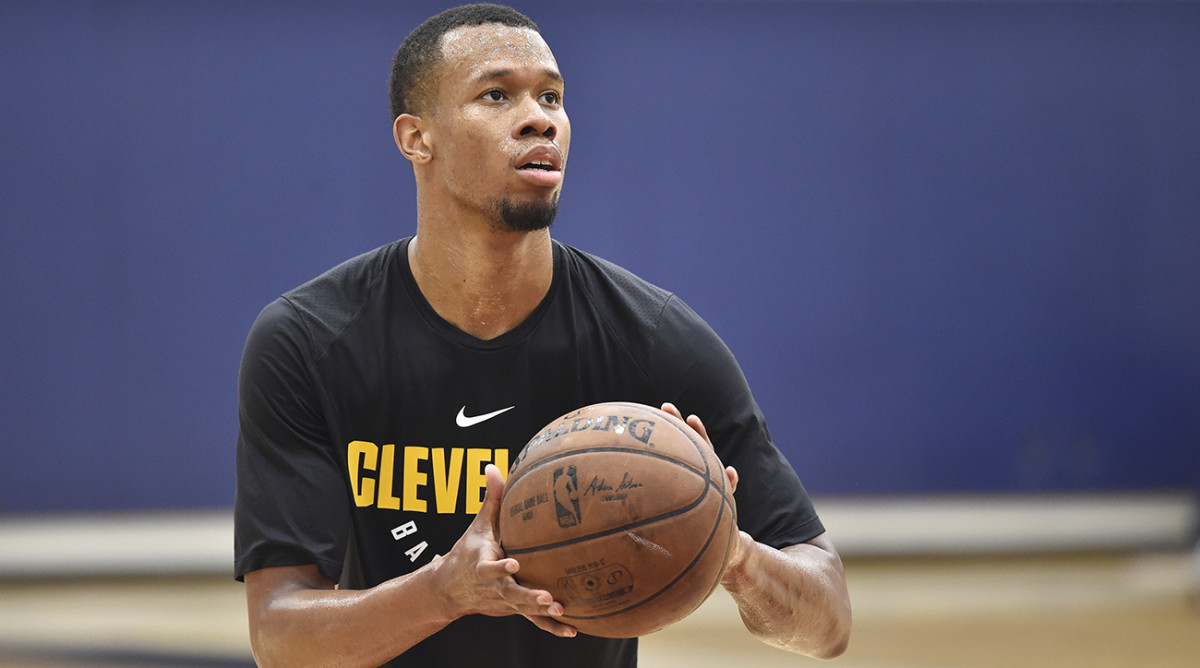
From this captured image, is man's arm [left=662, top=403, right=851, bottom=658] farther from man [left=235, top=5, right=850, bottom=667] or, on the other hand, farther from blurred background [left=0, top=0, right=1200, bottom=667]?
blurred background [left=0, top=0, right=1200, bottom=667]

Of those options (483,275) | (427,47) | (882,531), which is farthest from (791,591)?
(882,531)

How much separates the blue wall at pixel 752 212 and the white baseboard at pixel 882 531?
12cm

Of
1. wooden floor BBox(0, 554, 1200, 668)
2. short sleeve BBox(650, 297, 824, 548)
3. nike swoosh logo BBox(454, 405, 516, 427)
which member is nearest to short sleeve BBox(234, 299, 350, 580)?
nike swoosh logo BBox(454, 405, 516, 427)

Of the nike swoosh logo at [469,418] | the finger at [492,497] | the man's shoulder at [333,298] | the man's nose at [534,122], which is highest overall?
the man's nose at [534,122]

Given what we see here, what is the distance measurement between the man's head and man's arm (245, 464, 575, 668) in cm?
70

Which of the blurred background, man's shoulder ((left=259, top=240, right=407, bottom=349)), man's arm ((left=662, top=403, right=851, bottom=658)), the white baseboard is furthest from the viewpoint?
the blurred background

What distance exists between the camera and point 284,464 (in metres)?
2.28

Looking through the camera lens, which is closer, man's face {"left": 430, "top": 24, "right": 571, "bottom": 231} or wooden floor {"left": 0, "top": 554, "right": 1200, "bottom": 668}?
man's face {"left": 430, "top": 24, "right": 571, "bottom": 231}

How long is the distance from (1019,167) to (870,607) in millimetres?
3029

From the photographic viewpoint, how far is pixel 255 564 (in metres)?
2.21

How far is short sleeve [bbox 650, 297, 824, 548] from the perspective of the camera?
2.39 m

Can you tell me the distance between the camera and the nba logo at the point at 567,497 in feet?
5.97

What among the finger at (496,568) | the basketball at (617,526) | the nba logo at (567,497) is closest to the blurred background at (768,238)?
the basketball at (617,526)

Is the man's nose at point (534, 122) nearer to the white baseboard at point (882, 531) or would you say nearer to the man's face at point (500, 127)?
the man's face at point (500, 127)
